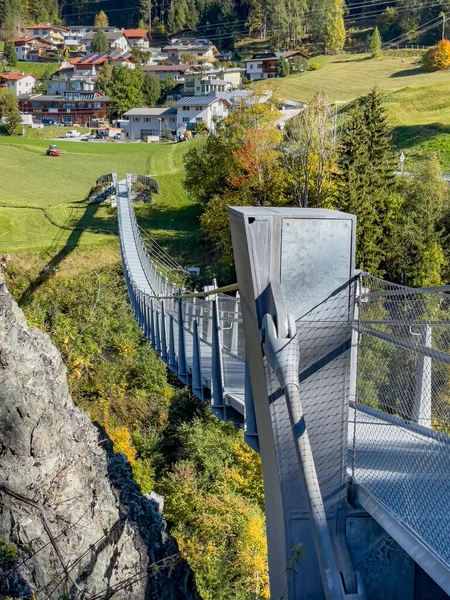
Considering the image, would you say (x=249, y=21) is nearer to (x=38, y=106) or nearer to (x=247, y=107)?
(x=38, y=106)

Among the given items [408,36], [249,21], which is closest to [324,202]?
[408,36]

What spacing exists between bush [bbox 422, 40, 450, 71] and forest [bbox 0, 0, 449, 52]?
46.2ft

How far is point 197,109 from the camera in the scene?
3981 cm

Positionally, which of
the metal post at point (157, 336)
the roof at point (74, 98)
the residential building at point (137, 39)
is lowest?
the roof at point (74, 98)

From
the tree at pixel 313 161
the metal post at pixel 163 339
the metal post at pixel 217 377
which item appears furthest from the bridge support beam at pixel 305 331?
the tree at pixel 313 161

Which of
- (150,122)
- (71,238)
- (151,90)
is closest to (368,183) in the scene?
(71,238)

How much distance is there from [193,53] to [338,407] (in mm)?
64378

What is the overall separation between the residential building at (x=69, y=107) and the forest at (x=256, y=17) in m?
17.9

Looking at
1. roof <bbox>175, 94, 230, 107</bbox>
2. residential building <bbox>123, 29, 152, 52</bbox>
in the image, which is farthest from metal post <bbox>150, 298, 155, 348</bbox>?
residential building <bbox>123, 29, 152, 52</bbox>

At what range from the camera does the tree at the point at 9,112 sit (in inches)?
1565

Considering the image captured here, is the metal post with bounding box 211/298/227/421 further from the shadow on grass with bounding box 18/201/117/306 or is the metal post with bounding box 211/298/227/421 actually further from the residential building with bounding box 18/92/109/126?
the residential building with bounding box 18/92/109/126

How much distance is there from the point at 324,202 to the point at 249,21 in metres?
56.5

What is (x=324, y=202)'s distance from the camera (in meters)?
16.8

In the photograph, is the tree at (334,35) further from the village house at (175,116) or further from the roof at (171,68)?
the village house at (175,116)
